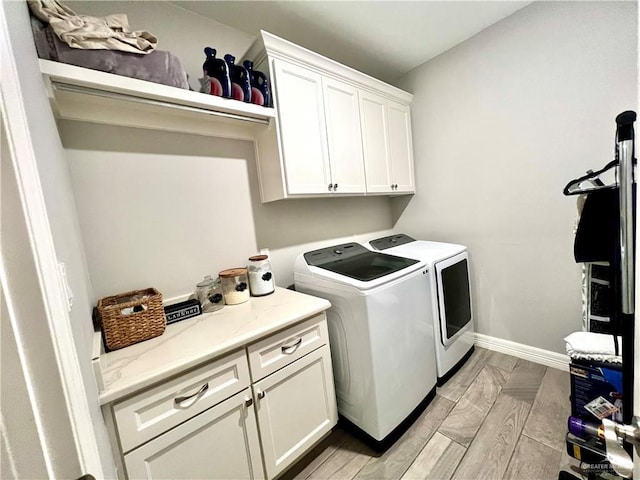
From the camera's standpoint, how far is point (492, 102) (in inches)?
78.5

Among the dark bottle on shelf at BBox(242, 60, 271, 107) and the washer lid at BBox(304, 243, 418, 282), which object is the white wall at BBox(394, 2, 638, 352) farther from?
the dark bottle on shelf at BBox(242, 60, 271, 107)

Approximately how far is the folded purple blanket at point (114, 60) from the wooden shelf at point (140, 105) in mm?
38

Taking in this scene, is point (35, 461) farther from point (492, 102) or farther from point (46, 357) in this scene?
point (492, 102)

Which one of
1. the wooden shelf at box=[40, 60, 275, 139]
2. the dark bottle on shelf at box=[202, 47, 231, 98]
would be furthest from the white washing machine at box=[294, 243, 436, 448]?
the dark bottle on shelf at box=[202, 47, 231, 98]

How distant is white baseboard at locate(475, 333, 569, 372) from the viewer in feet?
6.22

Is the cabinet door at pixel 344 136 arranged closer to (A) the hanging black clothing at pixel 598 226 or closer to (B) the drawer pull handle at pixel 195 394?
(A) the hanging black clothing at pixel 598 226

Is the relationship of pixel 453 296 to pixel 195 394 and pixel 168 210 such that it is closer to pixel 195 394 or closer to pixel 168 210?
pixel 195 394

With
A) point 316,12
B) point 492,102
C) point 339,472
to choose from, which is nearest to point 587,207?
point 492,102

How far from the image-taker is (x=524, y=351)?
206cm

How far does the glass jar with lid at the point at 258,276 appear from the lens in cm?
158

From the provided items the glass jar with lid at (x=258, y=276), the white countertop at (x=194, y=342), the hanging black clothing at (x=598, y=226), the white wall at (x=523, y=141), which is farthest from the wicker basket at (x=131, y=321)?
the white wall at (x=523, y=141)

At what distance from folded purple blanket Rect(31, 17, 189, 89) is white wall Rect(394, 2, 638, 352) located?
6.92ft

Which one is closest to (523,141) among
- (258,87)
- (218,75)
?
(258,87)

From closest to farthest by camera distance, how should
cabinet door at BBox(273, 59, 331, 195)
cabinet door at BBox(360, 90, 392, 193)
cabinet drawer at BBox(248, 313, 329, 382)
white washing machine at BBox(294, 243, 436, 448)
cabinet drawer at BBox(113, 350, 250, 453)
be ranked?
cabinet drawer at BBox(113, 350, 250, 453), cabinet drawer at BBox(248, 313, 329, 382), white washing machine at BBox(294, 243, 436, 448), cabinet door at BBox(273, 59, 331, 195), cabinet door at BBox(360, 90, 392, 193)
